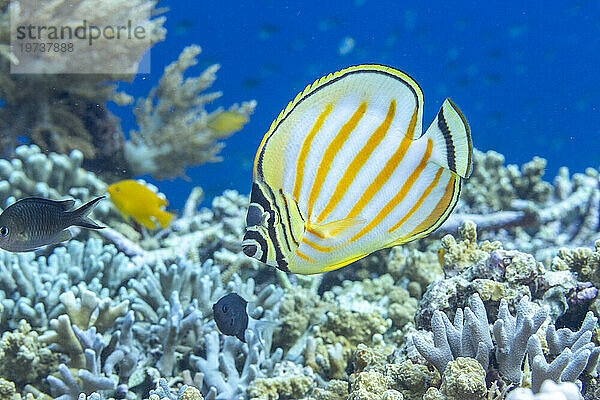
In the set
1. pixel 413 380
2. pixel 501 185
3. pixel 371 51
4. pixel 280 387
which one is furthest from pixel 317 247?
pixel 371 51

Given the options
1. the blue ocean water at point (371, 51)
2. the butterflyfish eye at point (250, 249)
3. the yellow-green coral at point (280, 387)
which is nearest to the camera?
the butterflyfish eye at point (250, 249)

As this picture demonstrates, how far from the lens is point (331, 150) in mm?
1222

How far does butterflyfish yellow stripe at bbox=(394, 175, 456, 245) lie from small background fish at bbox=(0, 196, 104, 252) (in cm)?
143

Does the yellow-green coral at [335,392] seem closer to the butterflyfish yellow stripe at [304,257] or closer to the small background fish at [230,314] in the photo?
the small background fish at [230,314]

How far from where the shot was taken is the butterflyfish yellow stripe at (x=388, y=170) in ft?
4.08

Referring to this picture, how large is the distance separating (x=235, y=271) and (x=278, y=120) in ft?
10.2

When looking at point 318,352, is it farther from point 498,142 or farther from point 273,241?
point 498,142

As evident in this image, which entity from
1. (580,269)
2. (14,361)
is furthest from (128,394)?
(580,269)

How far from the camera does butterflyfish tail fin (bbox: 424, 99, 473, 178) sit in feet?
3.89

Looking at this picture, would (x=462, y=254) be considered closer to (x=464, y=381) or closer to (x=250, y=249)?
(x=464, y=381)

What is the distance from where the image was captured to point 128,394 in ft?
8.52

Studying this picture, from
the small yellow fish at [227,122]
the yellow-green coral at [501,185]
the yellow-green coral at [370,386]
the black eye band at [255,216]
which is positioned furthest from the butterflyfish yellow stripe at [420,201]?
the small yellow fish at [227,122]

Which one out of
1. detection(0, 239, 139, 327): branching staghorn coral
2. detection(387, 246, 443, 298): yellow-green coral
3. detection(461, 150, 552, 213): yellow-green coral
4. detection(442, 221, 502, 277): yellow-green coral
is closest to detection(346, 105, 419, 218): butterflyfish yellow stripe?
detection(442, 221, 502, 277): yellow-green coral

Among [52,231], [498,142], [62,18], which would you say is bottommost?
[52,231]
